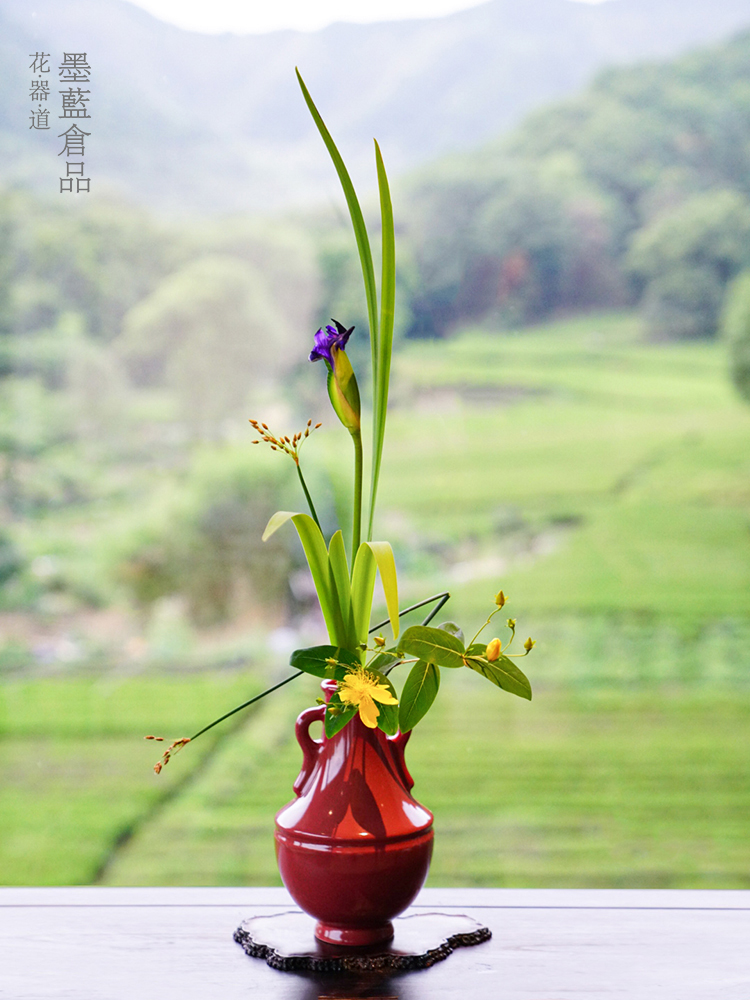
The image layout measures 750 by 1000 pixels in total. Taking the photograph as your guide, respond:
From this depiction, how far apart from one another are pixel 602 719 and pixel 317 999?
43.3 inches

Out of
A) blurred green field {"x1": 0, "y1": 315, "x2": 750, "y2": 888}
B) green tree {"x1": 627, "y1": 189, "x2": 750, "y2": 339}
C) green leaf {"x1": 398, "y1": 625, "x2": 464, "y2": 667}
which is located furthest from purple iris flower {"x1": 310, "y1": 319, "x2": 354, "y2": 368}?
green tree {"x1": 627, "y1": 189, "x2": 750, "y2": 339}

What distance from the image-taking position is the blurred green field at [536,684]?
5.94ft

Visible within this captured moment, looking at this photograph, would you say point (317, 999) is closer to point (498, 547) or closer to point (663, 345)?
point (498, 547)

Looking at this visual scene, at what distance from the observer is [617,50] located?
1849 millimetres

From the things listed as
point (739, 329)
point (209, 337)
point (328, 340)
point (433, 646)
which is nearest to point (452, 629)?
point (433, 646)

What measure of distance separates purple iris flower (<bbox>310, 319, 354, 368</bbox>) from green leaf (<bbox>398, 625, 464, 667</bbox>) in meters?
0.28

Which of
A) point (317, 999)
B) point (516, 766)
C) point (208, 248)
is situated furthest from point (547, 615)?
point (317, 999)

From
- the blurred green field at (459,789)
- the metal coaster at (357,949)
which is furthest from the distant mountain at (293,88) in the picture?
the metal coaster at (357,949)

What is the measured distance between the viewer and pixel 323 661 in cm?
87

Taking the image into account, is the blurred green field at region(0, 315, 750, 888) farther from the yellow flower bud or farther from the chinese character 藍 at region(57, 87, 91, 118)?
the yellow flower bud

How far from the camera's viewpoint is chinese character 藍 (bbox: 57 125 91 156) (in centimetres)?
179

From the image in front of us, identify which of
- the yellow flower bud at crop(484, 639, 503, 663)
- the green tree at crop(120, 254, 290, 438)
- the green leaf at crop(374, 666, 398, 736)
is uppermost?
the green tree at crop(120, 254, 290, 438)

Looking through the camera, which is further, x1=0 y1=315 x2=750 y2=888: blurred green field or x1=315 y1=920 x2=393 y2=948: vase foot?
x1=0 y1=315 x2=750 y2=888: blurred green field

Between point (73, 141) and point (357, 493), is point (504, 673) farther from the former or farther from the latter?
point (73, 141)
